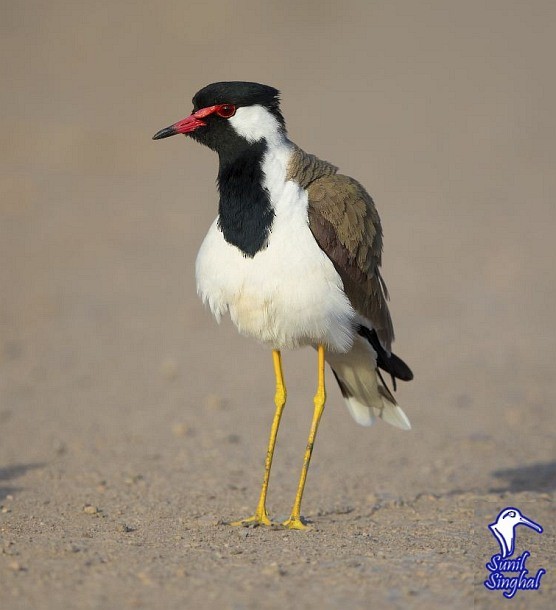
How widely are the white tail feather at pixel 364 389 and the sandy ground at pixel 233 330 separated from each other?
1.82ft

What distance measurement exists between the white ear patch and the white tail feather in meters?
1.51

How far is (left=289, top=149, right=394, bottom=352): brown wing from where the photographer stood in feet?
19.8

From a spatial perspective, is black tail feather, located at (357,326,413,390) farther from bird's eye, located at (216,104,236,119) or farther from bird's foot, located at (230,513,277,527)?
bird's eye, located at (216,104,236,119)

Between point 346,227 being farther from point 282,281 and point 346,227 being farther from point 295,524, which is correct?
point 295,524

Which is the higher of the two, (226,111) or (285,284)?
(226,111)

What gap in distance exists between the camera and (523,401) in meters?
9.40

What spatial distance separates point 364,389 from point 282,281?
4.96ft

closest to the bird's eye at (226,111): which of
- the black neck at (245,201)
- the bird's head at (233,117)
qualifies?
the bird's head at (233,117)

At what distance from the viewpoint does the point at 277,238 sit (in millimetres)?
5887

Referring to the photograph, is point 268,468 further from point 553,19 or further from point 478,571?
point 553,19

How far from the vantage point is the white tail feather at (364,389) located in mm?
6840

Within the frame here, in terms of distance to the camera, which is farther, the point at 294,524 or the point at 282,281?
the point at 294,524

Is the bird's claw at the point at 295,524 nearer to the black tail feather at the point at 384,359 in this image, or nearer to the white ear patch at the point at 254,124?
the black tail feather at the point at 384,359

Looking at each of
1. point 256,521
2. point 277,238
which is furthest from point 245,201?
point 256,521
